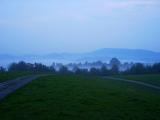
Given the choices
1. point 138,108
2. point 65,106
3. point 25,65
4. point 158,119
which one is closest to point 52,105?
point 65,106

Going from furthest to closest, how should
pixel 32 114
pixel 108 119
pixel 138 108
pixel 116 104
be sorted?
pixel 116 104
pixel 138 108
pixel 32 114
pixel 108 119

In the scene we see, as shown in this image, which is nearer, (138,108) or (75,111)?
(75,111)

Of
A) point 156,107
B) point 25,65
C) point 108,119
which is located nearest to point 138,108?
point 156,107

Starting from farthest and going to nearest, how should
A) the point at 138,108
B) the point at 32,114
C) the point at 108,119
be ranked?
the point at 138,108, the point at 32,114, the point at 108,119

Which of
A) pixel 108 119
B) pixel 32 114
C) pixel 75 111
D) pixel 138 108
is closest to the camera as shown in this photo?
pixel 108 119

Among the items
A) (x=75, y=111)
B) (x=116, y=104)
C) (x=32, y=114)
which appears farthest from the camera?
Result: (x=116, y=104)

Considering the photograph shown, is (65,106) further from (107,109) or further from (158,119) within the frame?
(158,119)

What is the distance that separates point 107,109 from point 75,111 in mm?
1911

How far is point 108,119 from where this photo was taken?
16.6m

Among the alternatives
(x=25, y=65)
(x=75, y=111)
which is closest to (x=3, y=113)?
(x=75, y=111)

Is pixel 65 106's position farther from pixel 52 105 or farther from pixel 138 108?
pixel 138 108

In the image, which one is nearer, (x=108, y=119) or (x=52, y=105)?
(x=108, y=119)

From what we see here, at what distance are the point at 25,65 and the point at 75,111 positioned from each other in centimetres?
10479

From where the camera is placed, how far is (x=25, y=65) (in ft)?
401
